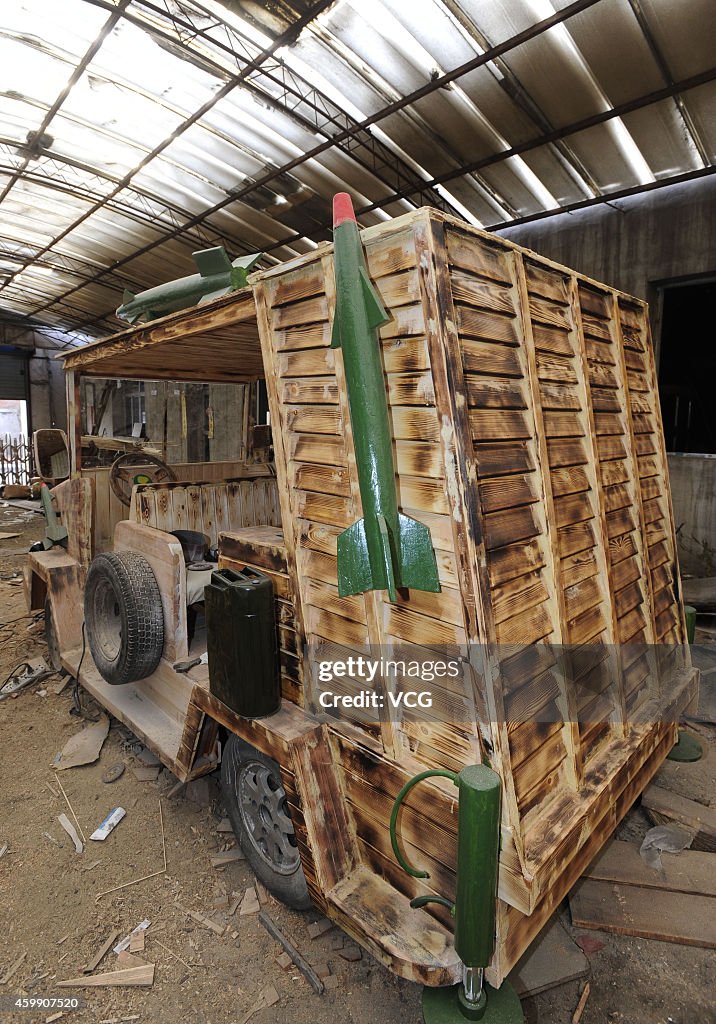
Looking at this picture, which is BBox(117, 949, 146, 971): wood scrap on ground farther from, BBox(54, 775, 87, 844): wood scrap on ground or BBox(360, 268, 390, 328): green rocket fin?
BBox(360, 268, 390, 328): green rocket fin

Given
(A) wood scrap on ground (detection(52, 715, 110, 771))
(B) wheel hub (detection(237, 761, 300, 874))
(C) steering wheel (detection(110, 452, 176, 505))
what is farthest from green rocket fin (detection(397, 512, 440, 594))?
(C) steering wheel (detection(110, 452, 176, 505))

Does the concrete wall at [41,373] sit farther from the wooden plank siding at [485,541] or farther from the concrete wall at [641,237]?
the wooden plank siding at [485,541]

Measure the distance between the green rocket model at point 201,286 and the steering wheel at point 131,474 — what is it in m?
2.04

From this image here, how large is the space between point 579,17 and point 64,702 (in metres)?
8.17

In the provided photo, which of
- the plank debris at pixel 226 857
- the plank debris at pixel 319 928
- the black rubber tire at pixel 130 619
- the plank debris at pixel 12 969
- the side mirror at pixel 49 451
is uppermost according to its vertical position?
the side mirror at pixel 49 451

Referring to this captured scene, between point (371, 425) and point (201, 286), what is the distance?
79.1 inches

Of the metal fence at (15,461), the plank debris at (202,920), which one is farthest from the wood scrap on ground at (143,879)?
the metal fence at (15,461)

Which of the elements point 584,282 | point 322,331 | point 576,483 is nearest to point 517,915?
point 576,483

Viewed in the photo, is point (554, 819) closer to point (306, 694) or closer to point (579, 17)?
point (306, 694)

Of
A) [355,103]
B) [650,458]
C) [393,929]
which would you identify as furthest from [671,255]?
[393,929]

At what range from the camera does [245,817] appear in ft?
10.7

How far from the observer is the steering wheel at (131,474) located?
5.84m

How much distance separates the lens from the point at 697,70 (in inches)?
232

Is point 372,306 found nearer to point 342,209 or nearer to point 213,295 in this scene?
point 342,209
